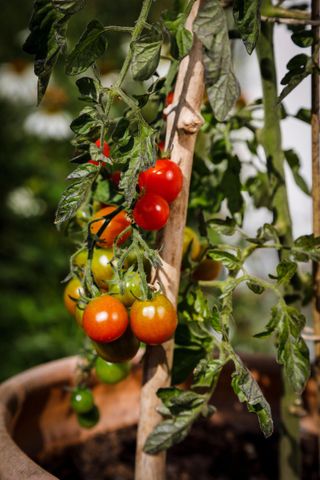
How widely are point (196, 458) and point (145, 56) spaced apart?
0.63 meters

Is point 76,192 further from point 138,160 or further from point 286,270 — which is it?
point 286,270

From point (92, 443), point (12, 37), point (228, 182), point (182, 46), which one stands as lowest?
point (92, 443)

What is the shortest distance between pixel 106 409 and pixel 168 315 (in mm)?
461

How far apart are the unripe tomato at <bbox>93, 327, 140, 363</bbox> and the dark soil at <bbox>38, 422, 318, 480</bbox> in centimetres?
32

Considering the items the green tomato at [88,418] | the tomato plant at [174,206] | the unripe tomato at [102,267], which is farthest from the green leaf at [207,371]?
the green tomato at [88,418]

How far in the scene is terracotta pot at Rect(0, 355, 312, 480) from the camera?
80 cm

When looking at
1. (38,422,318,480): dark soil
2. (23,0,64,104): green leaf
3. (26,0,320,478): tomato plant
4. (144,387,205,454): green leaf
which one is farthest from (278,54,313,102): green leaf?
(38,422,318,480): dark soil

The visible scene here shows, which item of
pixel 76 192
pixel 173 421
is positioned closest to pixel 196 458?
pixel 173 421

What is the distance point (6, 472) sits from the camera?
0.55 m

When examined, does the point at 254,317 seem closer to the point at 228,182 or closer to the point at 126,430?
the point at 126,430

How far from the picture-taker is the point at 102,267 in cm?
57

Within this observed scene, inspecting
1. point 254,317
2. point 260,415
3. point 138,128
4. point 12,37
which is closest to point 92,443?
point 260,415

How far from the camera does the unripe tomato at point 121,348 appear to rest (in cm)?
54

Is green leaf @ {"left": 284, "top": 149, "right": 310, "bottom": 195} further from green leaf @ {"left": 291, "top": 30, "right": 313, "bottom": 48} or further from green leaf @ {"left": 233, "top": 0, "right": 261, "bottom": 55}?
green leaf @ {"left": 233, "top": 0, "right": 261, "bottom": 55}
